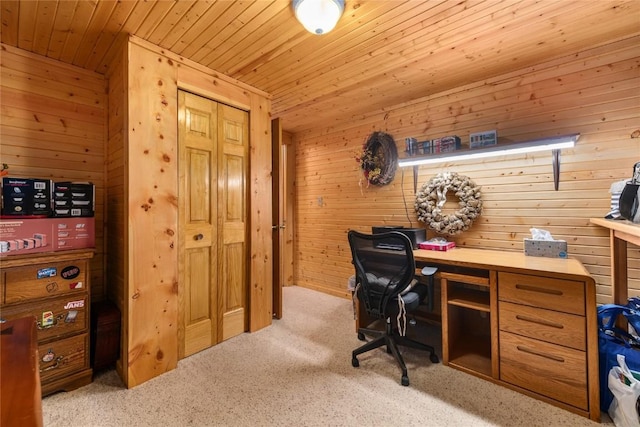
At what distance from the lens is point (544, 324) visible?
5.72 feet

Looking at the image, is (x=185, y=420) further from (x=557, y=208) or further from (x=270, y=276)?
(x=557, y=208)

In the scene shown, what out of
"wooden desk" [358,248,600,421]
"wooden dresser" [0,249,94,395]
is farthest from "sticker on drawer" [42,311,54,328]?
"wooden desk" [358,248,600,421]

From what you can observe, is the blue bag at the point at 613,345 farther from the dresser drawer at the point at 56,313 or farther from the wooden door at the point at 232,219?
the dresser drawer at the point at 56,313

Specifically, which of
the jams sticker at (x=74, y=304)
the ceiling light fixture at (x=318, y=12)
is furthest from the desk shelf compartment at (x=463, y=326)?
the jams sticker at (x=74, y=304)

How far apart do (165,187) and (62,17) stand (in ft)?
3.90

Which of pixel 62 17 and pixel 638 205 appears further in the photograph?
pixel 62 17

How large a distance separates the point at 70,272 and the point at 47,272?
113 mm

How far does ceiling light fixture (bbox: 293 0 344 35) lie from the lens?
1.60 meters

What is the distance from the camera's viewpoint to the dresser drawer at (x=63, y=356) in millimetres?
1773

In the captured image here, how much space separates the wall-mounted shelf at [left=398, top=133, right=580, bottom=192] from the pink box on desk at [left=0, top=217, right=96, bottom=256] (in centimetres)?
278

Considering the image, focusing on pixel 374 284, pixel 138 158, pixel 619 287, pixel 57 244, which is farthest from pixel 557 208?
pixel 57 244

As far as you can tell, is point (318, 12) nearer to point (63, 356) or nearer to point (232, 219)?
point (232, 219)

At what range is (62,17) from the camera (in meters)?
1.76

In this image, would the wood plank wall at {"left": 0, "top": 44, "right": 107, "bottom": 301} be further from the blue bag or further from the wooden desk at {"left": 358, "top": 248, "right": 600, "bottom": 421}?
the blue bag
